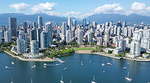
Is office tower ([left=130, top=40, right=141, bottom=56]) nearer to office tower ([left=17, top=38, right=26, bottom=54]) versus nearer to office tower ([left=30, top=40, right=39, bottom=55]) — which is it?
office tower ([left=30, top=40, right=39, bottom=55])

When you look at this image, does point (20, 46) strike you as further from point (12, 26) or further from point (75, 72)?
point (12, 26)

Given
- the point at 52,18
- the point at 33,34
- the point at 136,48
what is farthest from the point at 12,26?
the point at 52,18

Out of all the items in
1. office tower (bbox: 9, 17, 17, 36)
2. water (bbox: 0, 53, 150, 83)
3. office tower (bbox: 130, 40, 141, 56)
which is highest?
office tower (bbox: 9, 17, 17, 36)

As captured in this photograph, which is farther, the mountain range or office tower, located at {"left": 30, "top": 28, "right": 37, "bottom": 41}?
the mountain range

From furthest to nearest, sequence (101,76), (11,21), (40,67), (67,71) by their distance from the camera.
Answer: (11,21), (40,67), (67,71), (101,76)

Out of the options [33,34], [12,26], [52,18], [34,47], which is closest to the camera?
[34,47]

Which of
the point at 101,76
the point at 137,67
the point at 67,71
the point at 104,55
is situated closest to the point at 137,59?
the point at 137,67

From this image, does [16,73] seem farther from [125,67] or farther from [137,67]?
[137,67]

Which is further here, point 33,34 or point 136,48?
point 33,34

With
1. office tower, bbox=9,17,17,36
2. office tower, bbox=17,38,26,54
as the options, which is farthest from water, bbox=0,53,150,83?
office tower, bbox=9,17,17,36
